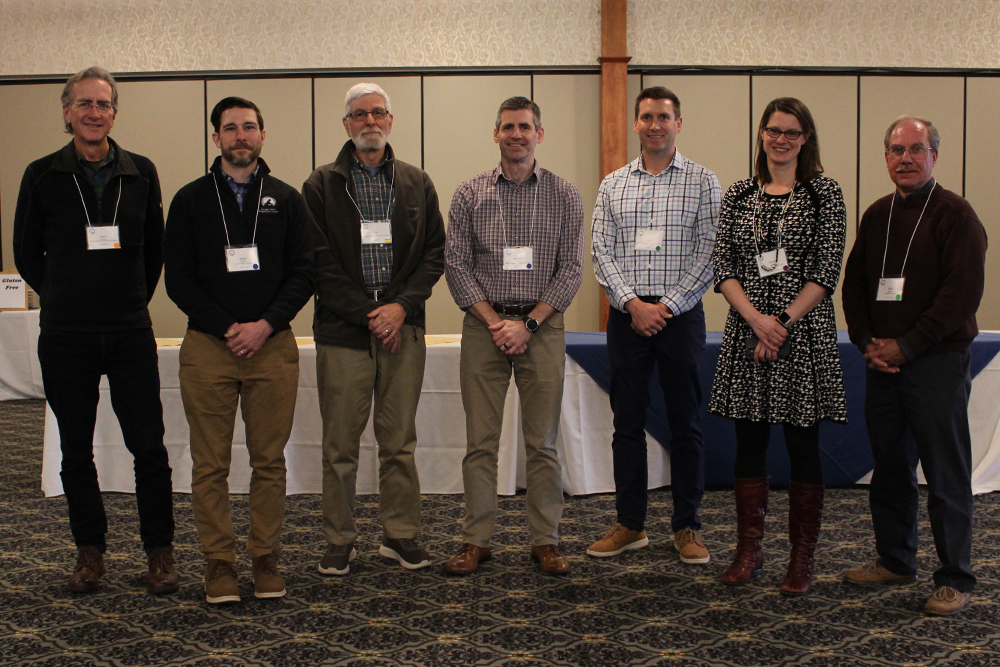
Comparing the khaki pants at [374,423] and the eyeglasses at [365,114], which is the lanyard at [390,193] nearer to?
the eyeglasses at [365,114]

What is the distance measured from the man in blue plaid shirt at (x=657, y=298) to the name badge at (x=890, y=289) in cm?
56

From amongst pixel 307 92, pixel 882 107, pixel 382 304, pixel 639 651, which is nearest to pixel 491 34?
pixel 307 92

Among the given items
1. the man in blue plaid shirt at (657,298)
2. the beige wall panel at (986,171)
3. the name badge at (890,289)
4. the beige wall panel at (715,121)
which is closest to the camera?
the name badge at (890,289)

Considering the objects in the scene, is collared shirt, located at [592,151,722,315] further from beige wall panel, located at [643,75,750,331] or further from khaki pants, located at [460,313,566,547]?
beige wall panel, located at [643,75,750,331]

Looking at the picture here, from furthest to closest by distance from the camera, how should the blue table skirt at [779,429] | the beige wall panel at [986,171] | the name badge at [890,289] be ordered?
1. the beige wall panel at [986,171]
2. the blue table skirt at [779,429]
3. the name badge at [890,289]

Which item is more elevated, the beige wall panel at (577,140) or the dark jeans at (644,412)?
the beige wall panel at (577,140)

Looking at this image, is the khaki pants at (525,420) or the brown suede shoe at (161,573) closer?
the brown suede shoe at (161,573)

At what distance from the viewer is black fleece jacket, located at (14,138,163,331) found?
237 centimetres

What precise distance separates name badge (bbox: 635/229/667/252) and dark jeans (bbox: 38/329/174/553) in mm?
1677

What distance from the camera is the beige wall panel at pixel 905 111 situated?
686 cm

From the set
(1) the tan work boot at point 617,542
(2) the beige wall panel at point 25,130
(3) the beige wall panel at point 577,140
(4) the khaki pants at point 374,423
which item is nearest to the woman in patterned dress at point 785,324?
(1) the tan work boot at point 617,542

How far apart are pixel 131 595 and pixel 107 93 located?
1549 millimetres

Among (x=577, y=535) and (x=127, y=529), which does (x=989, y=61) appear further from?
(x=127, y=529)

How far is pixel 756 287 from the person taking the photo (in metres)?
2.42
